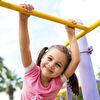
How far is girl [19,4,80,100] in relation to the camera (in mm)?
1541

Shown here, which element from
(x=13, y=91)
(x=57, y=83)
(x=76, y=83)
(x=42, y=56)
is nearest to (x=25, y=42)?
(x=42, y=56)

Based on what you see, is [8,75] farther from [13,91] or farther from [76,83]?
[76,83]

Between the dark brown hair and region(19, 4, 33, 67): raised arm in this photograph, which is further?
the dark brown hair

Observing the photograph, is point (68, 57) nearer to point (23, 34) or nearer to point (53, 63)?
point (53, 63)

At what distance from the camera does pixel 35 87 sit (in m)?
1.60

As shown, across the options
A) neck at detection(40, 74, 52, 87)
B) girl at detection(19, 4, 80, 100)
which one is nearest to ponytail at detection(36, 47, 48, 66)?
girl at detection(19, 4, 80, 100)

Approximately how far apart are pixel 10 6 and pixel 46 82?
50 centimetres

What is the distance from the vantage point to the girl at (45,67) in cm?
154

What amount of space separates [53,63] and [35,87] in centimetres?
17

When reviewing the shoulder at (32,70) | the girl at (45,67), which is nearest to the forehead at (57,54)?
the girl at (45,67)

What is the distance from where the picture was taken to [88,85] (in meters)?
1.91

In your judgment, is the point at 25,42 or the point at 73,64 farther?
the point at 73,64

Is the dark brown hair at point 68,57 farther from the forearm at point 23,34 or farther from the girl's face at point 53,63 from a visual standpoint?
the forearm at point 23,34

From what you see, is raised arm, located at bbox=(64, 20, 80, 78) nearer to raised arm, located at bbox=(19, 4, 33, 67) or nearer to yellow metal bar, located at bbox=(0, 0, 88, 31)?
yellow metal bar, located at bbox=(0, 0, 88, 31)
